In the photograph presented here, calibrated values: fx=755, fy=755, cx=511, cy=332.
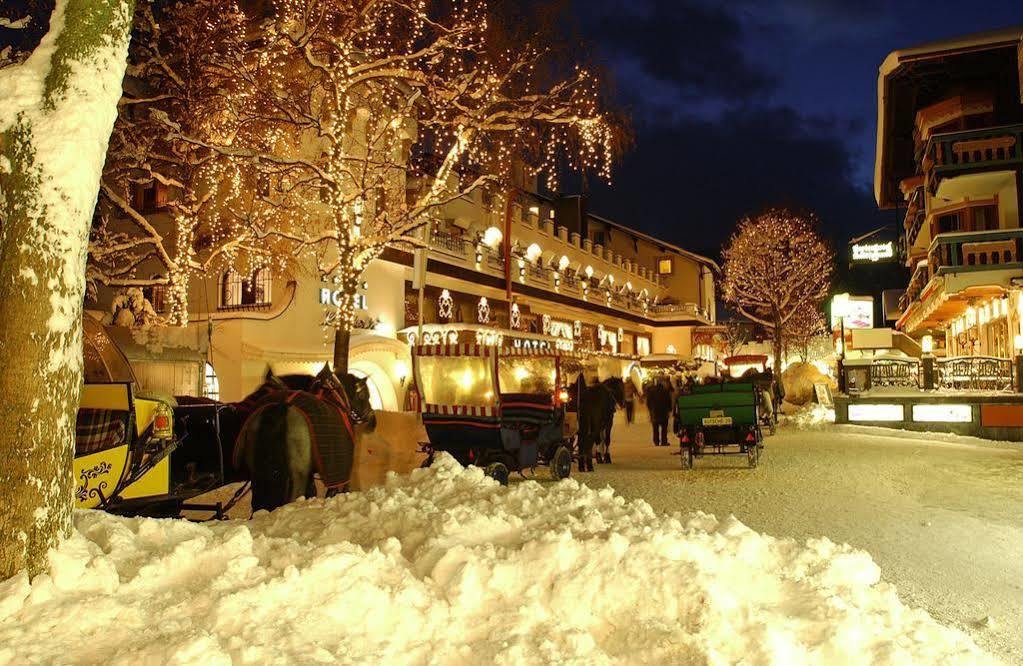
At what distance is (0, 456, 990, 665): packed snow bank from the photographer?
3.29 metres

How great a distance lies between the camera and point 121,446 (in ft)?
20.6

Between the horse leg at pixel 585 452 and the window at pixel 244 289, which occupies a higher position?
the window at pixel 244 289

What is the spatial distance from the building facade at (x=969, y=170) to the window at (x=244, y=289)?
22.0 metres

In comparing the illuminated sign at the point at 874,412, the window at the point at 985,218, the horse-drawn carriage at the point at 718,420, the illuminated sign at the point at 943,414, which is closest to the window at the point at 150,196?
the horse-drawn carriage at the point at 718,420

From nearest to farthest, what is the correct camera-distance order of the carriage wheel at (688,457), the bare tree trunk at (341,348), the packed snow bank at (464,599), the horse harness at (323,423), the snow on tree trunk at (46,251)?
the packed snow bank at (464,599)
the snow on tree trunk at (46,251)
the horse harness at (323,423)
the carriage wheel at (688,457)
the bare tree trunk at (341,348)

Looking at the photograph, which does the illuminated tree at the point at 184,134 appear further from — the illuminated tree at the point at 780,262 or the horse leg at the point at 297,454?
the illuminated tree at the point at 780,262

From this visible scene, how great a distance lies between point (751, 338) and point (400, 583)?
272ft

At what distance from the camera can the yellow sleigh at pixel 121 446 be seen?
6.09m

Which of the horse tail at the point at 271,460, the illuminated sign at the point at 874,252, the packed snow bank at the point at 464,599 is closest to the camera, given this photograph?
the packed snow bank at the point at 464,599

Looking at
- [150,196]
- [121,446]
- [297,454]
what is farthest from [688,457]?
Result: [150,196]

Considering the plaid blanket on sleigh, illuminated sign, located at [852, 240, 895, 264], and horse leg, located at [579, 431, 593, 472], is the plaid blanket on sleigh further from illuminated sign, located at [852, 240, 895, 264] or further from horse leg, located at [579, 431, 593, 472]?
illuminated sign, located at [852, 240, 895, 264]

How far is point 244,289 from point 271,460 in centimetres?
1593

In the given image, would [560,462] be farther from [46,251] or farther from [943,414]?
[943,414]

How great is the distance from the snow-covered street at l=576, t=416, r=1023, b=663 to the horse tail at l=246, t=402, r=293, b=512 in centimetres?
491
